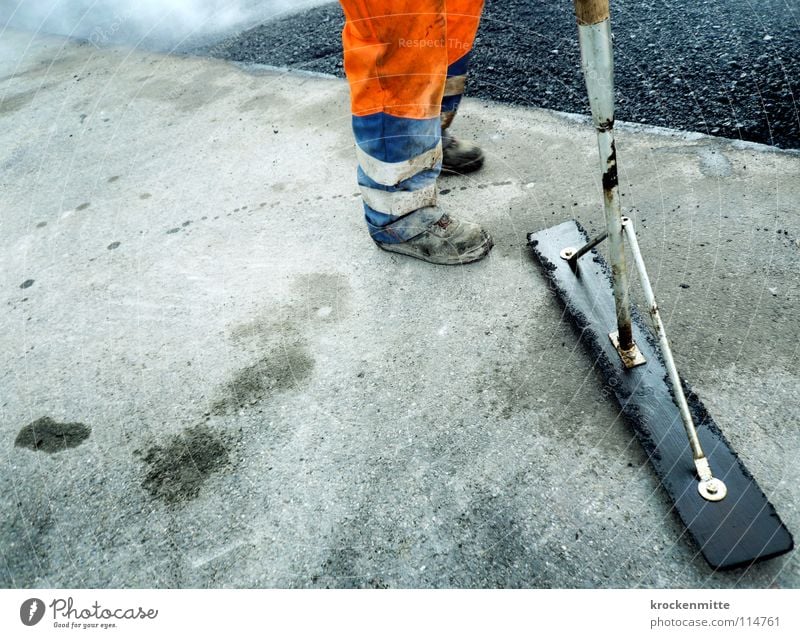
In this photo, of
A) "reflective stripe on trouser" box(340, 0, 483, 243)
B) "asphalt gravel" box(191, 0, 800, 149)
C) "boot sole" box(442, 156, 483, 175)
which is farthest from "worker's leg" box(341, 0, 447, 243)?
"asphalt gravel" box(191, 0, 800, 149)

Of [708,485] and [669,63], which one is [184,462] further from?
[669,63]

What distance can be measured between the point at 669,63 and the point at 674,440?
6.06 feet

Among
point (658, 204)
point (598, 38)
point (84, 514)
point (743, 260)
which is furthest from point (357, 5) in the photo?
point (84, 514)

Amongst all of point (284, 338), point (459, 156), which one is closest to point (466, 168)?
point (459, 156)

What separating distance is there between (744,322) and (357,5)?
4.12 ft

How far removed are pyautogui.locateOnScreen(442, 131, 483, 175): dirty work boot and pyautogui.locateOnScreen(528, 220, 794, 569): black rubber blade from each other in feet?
2.26

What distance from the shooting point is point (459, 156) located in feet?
6.91

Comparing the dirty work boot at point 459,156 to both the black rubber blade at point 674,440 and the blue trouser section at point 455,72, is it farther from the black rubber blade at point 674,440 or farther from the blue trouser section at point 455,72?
the black rubber blade at point 674,440

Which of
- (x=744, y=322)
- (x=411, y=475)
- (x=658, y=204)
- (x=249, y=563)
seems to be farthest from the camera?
(x=658, y=204)

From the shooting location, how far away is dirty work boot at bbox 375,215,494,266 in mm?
1723

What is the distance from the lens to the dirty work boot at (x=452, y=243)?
1723 mm

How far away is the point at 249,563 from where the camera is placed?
1119 millimetres

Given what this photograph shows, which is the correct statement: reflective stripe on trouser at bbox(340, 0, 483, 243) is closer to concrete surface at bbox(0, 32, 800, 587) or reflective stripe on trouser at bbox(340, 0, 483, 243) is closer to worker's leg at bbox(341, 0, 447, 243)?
worker's leg at bbox(341, 0, 447, 243)

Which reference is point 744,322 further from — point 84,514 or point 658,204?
point 84,514
